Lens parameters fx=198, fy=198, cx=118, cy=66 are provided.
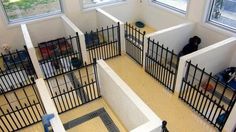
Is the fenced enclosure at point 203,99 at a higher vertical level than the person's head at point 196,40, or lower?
lower

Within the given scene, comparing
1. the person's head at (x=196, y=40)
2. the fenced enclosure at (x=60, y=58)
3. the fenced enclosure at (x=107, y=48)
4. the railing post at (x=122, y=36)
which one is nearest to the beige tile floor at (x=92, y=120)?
the fenced enclosure at (x=60, y=58)

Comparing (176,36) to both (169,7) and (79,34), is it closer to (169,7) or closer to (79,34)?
(169,7)

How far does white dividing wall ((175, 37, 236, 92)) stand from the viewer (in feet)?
10.7

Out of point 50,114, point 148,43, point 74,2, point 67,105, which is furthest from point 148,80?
point 74,2

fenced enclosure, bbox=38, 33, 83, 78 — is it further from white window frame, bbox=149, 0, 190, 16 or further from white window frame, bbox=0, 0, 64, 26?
white window frame, bbox=149, 0, 190, 16

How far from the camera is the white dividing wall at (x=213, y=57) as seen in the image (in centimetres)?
328

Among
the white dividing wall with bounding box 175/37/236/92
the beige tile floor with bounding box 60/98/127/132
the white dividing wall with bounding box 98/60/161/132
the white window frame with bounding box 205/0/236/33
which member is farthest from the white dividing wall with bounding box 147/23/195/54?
the beige tile floor with bounding box 60/98/127/132

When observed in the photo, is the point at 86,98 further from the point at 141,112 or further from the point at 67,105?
the point at 141,112

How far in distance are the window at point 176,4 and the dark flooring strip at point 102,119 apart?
311 centimetres

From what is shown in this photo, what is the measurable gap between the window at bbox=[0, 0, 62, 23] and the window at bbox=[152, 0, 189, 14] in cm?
272

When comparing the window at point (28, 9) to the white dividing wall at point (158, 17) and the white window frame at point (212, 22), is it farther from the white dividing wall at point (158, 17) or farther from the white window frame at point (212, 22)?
the white window frame at point (212, 22)

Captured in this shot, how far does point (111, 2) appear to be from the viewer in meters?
5.57

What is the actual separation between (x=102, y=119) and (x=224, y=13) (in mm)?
3226

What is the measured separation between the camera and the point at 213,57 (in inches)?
141
